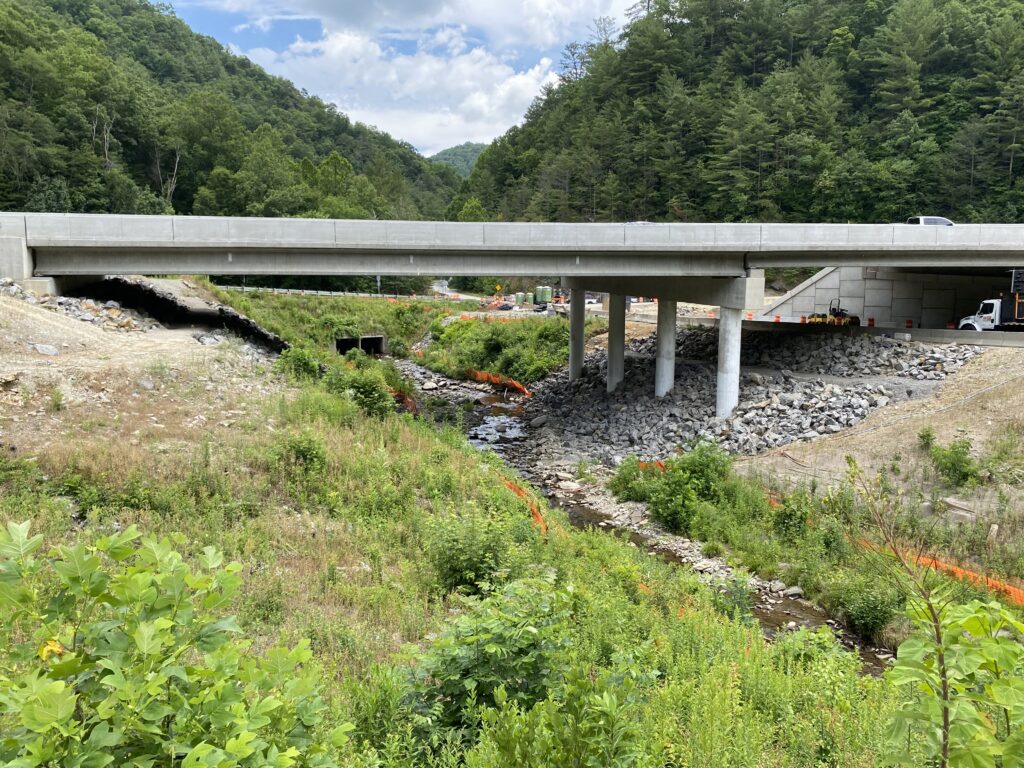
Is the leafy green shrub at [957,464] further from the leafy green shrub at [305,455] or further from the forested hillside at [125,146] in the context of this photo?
the forested hillside at [125,146]

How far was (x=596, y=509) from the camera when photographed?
19.2 m

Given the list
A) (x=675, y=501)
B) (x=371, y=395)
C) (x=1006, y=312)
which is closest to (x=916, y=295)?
(x=1006, y=312)

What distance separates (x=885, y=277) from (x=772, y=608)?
2572 cm

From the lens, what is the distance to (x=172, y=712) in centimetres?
269

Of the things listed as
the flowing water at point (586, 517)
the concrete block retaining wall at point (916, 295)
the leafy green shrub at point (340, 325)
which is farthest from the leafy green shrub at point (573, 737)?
the leafy green shrub at point (340, 325)

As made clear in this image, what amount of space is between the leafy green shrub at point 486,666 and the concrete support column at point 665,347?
23.3m

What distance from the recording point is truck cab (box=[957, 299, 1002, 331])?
2772cm

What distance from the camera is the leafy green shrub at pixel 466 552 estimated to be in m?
9.57

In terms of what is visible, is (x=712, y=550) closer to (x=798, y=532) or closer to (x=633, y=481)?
(x=798, y=532)

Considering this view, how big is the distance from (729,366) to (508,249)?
9269 millimetres

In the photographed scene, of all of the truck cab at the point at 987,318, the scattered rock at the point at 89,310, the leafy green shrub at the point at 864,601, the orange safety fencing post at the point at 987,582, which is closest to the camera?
the leafy green shrub at the point at 864,601

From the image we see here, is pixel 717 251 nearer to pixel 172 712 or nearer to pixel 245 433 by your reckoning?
pixel 245 433

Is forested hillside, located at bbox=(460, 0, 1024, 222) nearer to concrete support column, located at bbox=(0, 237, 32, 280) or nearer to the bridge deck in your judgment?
the bridge deck

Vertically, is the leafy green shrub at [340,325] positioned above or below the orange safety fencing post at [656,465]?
above
